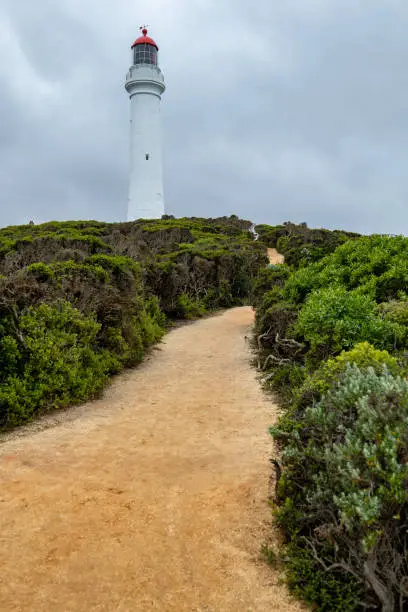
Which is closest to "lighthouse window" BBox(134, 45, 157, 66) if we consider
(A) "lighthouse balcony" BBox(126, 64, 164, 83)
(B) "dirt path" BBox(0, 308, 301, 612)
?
(A) "lighthouse balcony" BBox(126, 64, 164, 83)

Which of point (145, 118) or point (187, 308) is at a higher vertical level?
point (145, 118)

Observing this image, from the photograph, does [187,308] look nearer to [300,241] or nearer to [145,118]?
[300,241]

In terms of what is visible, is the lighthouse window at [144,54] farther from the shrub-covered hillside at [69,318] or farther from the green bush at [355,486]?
the green bush at [355,486]

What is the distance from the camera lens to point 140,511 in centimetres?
496

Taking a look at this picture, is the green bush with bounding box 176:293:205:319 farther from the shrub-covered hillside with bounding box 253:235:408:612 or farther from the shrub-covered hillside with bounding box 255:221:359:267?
the shrub-covered hillside with bounding box 253:235:408:612

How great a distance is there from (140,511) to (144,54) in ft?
138

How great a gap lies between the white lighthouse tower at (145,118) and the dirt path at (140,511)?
34.7 metres

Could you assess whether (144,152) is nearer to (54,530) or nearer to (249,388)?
(249,388)

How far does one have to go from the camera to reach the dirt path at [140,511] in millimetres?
3855

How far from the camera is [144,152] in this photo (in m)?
40.7

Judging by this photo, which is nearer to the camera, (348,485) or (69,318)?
(348,485)

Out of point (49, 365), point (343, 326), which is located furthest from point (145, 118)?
point (343, 326)

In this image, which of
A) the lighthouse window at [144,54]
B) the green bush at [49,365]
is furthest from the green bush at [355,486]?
the lighthouse window at [144,54]

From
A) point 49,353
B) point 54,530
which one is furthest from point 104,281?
point 54,530
